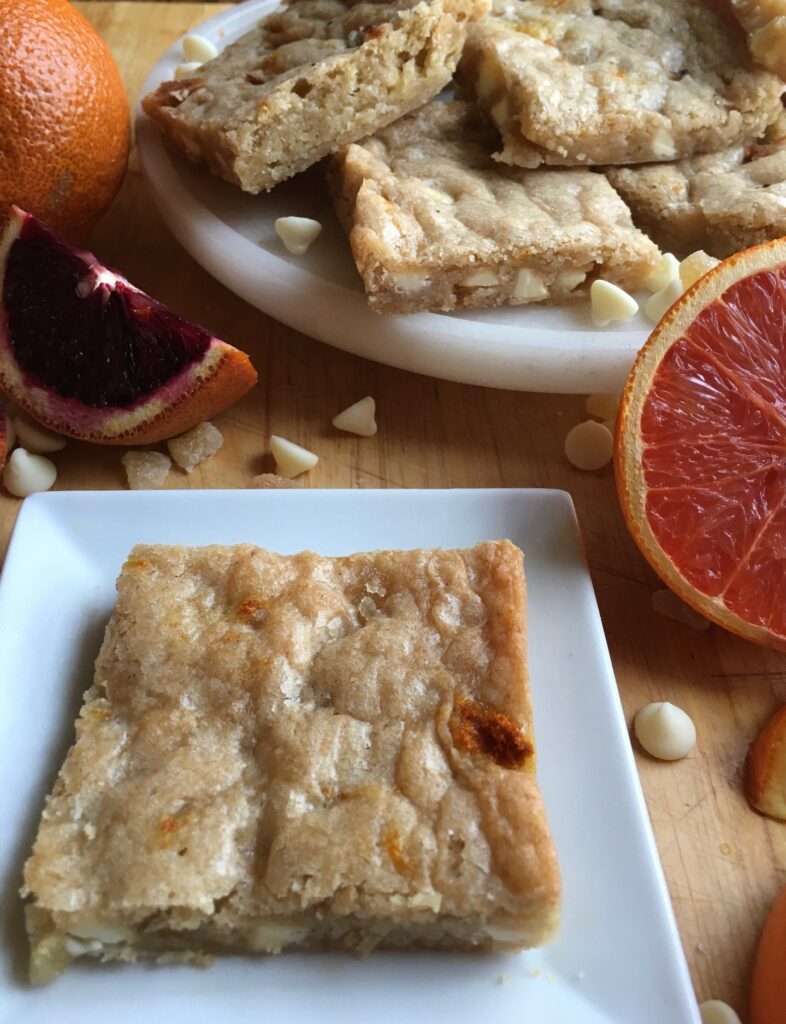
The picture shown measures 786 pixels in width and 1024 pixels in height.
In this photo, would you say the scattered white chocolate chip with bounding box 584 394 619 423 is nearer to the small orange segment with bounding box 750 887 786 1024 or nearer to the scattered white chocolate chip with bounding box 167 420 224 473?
the scattered white chocolate chip with bounding box 167 420 224 473

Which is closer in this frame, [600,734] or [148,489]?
[600,734]

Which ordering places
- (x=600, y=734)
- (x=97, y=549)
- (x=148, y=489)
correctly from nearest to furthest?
(x=600, y=734) < (x=97, y=549) < (x=148, y=489)

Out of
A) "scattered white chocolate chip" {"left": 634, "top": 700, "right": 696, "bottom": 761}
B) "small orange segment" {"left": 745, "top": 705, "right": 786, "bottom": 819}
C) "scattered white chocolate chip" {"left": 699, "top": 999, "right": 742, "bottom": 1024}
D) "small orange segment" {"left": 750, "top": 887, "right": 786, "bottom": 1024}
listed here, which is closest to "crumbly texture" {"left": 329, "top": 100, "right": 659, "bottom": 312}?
"scattered white chocolate chip" {"left": 634, "top": 700, "right": 696, "bottom": 761}

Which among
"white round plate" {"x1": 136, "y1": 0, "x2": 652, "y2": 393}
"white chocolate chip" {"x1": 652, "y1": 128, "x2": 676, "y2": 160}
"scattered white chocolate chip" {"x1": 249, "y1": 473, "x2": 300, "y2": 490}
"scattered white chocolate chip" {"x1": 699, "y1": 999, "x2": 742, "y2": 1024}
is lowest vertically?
"scattered white chocolate chip" {"x1": 699, "y1": 999, "x2": 742, "y2": 1024}

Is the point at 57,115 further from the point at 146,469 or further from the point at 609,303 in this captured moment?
the point at 609,303

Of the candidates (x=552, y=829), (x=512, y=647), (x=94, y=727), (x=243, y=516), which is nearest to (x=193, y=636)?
(x=94, y=727)

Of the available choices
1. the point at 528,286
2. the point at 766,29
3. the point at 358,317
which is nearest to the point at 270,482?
the point at 358,317

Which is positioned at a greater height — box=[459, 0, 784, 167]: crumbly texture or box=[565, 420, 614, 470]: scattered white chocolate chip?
box=[459, 0, 784, 167]: crumbly texture

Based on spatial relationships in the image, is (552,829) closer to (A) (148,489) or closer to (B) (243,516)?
(B) (243,516)
